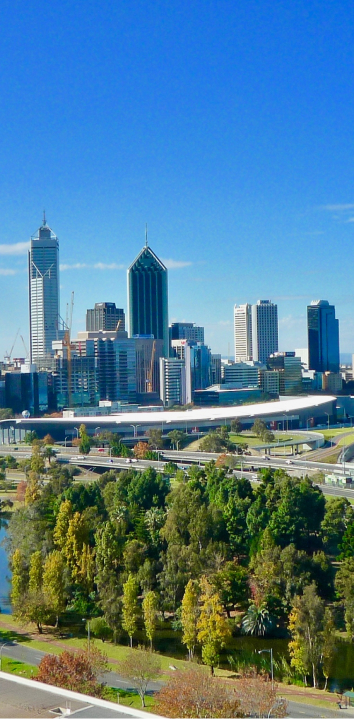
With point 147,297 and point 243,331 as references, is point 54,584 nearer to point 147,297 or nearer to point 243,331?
point 147,297

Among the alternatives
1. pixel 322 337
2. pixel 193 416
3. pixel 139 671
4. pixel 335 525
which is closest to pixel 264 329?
pixel 322 337

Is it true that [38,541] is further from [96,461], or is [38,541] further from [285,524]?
[96,461]

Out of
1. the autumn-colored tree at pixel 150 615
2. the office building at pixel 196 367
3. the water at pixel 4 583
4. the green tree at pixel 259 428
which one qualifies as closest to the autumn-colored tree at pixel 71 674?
the autumn-colored tree at pixel 150 615

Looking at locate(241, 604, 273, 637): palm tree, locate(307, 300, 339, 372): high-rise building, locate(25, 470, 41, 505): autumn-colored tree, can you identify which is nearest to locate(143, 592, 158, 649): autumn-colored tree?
locate(241, 604, 273, 637): palm tree

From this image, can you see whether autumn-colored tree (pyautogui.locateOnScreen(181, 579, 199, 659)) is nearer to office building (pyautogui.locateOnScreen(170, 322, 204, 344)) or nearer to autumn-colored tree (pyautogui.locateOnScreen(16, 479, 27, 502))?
→ autumn-colored tree (pyautogui.locateOnScreen(16, 479, 27, 502))

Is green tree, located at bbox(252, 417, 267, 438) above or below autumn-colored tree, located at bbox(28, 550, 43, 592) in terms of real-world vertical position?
above

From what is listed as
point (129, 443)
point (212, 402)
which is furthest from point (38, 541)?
point (212, 402)
